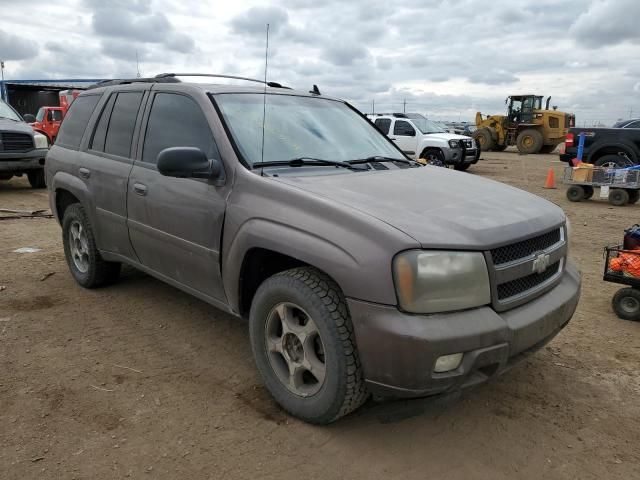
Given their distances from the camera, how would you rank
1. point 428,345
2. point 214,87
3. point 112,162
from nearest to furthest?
1. point 428,345
2. point 214,87
3. point 112,162

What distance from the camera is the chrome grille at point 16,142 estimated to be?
1017cm

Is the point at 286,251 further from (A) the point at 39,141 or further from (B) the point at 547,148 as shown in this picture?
(B) the point at 547,148

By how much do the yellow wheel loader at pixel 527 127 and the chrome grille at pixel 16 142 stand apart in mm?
21814

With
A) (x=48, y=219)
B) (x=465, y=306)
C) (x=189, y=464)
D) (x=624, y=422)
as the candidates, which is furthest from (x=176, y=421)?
(x=48, y=219)

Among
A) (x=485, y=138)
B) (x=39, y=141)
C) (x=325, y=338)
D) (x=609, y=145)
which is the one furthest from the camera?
(x=485, y=138)

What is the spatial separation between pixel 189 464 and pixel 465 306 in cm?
149

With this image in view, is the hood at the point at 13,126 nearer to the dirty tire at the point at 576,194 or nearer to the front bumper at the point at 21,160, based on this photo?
the front bumper at the point at 21,160

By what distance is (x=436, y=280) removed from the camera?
229 cm

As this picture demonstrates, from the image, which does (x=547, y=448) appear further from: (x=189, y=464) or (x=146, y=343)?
(x=146, y=343)

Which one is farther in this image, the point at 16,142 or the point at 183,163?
the point at 16,142

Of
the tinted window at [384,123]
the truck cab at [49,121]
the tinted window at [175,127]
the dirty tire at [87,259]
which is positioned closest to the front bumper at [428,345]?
the tinted window at [175,127]

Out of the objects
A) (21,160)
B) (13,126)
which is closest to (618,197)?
(21,160)

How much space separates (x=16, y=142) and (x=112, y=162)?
7773 mm

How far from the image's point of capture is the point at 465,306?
7.72 ft
